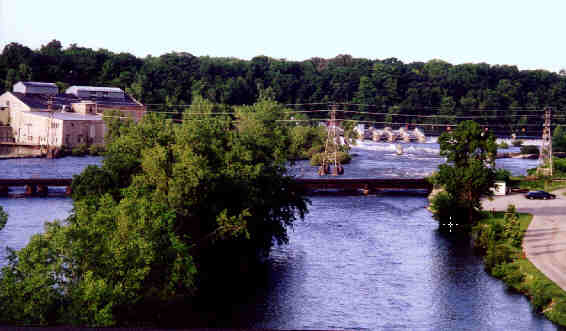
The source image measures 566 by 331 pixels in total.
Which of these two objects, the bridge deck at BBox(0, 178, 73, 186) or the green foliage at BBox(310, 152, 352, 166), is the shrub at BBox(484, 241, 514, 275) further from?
the green foliage at BBox(310, 152, 352, 166)

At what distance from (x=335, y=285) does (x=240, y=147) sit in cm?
808

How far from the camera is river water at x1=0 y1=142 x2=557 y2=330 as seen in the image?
27641 millimetres

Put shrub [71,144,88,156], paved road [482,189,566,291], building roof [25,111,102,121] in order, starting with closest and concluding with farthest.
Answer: paved road [482,189,566,291] → shrub [71,144,88,156] → building roof [25,111,102,121]

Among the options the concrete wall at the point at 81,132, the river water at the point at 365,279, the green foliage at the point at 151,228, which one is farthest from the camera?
the concrete wall at the point at 81,132

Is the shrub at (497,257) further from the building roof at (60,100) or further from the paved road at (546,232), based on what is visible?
the building roof at (60,100)

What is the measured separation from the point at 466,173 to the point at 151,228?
28.1 metres

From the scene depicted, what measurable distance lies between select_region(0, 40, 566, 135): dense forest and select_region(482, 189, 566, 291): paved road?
3215 inches

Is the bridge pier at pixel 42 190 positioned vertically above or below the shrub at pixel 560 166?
below

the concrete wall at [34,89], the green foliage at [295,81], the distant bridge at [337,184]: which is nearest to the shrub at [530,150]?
the green foliage at [295,81]

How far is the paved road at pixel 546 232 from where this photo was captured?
111 feet

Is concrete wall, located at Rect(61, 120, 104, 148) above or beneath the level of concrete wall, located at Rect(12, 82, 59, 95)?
beneath

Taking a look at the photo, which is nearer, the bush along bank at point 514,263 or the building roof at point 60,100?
the bush along bank at point 514,263

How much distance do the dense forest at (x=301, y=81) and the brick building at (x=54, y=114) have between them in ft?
67.3

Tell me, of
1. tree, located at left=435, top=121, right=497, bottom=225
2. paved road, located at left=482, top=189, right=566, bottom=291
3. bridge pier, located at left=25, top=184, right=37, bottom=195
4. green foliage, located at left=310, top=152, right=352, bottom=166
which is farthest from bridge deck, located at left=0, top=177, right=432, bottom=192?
bridge pier, located at left=25, top=184, right=37, bottom=195
